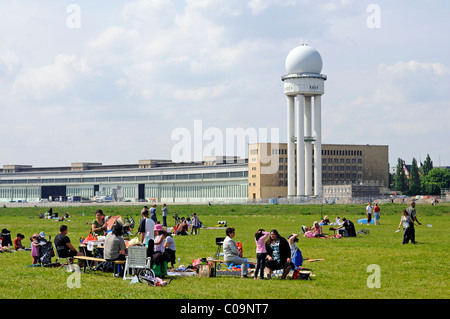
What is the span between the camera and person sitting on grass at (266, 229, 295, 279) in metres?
21.0

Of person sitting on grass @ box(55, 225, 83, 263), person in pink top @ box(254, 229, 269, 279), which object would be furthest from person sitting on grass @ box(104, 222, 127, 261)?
person in pink top @ box(254, 229, 269, 279)

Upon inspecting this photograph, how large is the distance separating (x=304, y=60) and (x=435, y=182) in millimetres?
61655

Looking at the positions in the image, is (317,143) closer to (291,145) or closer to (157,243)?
(291,145)

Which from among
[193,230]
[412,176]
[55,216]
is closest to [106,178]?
Answer: [412,176]

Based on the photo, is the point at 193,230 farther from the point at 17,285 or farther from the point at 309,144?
the point at 309,144

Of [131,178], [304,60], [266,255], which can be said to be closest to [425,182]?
[304,60]

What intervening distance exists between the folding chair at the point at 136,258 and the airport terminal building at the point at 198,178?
120108 mm

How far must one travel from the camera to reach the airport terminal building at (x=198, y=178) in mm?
144250

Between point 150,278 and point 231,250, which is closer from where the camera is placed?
point 150,278

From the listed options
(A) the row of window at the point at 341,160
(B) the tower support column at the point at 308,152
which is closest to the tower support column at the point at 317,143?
(B) the tower support column at the point at 308,152

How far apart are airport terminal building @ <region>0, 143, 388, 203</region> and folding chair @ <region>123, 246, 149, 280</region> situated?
4729 inches

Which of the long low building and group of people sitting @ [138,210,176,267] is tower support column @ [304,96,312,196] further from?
group of people sitting @ [138,210,176,267]

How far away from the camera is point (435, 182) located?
552ft

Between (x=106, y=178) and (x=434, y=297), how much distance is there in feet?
534
